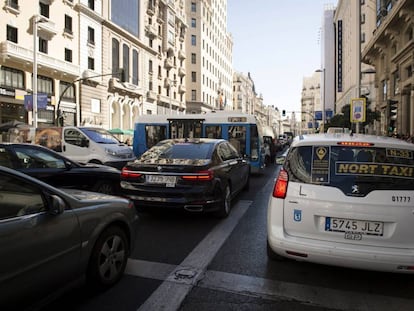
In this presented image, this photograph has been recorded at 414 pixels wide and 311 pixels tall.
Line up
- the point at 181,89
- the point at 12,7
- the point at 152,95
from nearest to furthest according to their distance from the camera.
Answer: the point at 12,7 → the point at 152,95 → the point at 181,89

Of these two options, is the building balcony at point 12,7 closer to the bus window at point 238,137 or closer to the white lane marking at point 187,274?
the bus window at point 238,137

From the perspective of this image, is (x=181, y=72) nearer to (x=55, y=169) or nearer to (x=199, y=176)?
(x=55, y=169)

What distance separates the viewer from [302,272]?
14.1 ft

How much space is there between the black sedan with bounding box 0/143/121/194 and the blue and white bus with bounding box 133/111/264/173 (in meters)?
7.52

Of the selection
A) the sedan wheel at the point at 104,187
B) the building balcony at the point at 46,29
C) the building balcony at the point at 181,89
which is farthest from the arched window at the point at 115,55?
the sedan wheel at the point at 104,187

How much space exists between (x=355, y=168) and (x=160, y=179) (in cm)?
335

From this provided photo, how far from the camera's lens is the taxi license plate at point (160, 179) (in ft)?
20.4

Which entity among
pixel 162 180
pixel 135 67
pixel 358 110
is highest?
pixel 135 67

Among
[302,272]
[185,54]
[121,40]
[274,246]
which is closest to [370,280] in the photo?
[302,272]

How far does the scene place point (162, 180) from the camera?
20.6ft

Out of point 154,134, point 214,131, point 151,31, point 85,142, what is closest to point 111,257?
point 85,142

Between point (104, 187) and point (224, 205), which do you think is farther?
point (104, 187)

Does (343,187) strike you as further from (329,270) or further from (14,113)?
(14,113)

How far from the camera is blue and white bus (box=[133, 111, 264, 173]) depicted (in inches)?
584
